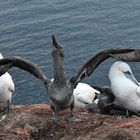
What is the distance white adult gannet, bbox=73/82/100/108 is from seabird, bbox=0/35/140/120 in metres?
4.17

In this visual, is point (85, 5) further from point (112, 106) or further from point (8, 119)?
point (8, 119)

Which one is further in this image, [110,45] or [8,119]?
[110,45]

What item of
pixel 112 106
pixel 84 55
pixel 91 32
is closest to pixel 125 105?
pixel 112 106

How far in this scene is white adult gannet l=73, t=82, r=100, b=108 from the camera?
18234 mm

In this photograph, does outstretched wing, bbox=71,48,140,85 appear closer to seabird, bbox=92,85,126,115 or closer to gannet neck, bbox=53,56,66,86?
gannet neck, bbox=53,56,66,86

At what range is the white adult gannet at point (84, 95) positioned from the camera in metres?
18.2

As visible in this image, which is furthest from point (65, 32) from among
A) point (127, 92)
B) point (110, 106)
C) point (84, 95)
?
point (127, 92)

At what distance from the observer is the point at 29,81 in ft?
84.9

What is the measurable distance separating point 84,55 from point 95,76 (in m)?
2.32

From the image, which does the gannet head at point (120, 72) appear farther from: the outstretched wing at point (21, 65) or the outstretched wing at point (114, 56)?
the outstretched wing at point (21, 65)

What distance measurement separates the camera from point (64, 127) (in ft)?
44.6

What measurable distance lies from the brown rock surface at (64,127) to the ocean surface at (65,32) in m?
10.1

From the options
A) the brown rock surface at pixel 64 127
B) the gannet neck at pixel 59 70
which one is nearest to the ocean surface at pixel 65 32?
the brown rock surface at pixel 64 127

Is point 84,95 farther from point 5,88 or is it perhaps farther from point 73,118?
point 73,118
